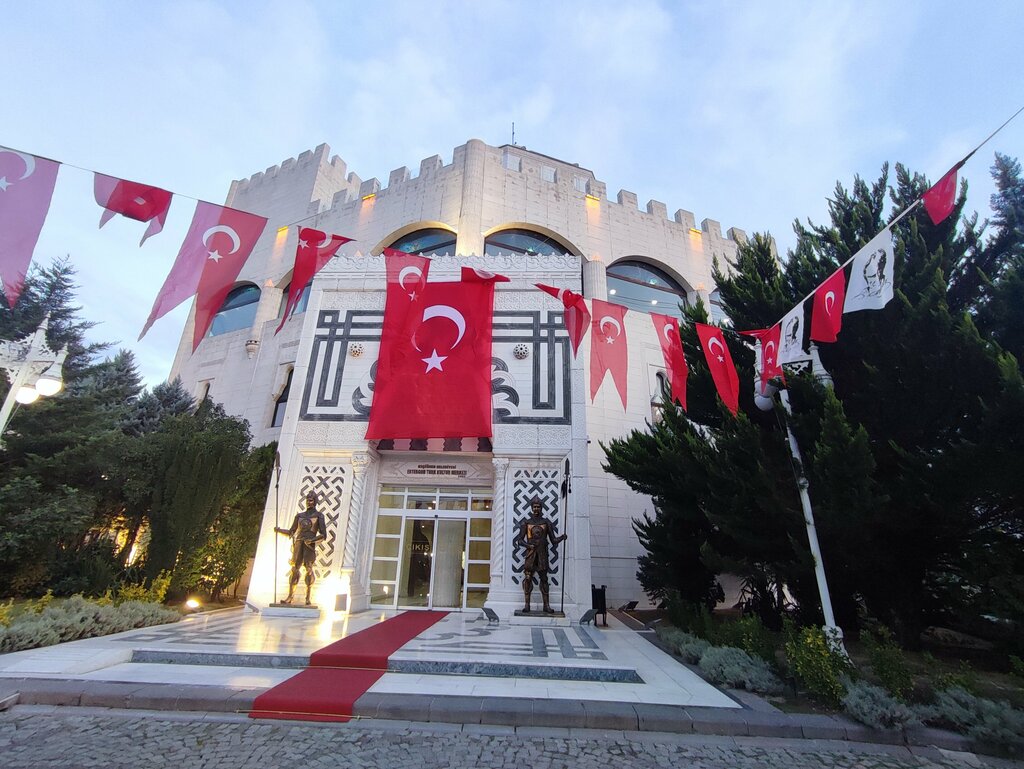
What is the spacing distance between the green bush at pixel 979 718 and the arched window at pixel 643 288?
44.2 feet

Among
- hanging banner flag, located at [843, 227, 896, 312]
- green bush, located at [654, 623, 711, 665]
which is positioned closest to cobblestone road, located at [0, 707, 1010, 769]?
green bush, located at [654, 623, 711, 665]

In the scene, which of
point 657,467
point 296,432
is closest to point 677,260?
point 657,467

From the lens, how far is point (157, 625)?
824cm

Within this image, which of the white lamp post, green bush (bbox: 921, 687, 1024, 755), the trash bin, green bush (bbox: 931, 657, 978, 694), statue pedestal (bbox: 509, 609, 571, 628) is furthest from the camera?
the trash bin

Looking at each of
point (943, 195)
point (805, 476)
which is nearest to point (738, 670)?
point (805, 476)

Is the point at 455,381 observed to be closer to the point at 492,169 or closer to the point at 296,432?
the point at 296,432

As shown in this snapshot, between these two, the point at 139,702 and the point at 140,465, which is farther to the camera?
the point at 140,465

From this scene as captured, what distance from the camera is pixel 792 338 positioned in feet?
22.2

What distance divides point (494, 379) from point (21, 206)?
27.7ft

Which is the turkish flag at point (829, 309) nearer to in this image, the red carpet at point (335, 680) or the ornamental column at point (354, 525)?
the red carpet at point (335, 680)

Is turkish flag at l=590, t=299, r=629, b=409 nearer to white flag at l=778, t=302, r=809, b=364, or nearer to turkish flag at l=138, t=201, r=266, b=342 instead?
white flag at l=778, t=302, r=809, b=364

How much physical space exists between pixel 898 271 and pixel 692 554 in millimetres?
6158

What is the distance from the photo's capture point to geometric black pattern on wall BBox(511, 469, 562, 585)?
10391 mm

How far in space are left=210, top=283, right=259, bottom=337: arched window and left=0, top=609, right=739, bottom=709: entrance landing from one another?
12.4m
